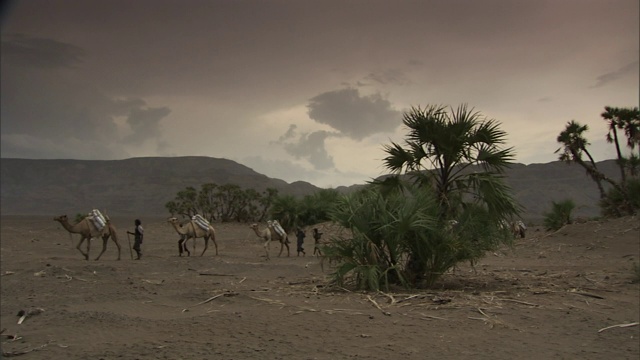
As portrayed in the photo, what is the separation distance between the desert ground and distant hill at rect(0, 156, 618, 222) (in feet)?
258

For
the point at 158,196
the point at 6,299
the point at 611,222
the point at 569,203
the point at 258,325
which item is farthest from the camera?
the point at 158,196

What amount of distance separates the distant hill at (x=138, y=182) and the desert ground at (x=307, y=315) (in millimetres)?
78618

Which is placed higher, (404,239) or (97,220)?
(97,220)

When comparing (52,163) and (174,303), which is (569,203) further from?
(52,163)

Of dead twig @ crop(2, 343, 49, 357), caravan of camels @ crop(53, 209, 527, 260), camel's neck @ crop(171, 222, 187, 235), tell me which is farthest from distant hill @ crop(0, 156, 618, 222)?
dead twig @ crop(2, 343, 49, 357)

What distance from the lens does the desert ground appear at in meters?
6.86

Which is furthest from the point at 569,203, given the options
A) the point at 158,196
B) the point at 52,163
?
the point at 52,163

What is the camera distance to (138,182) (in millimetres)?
134375

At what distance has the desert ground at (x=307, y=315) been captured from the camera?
6859mm

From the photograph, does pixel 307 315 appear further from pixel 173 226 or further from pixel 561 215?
pixel 561 215

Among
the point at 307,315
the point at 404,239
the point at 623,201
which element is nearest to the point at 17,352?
the point at 307,315

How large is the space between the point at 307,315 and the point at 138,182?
133 metres

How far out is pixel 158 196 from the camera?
4840 inches

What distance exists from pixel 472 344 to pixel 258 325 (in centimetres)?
294
